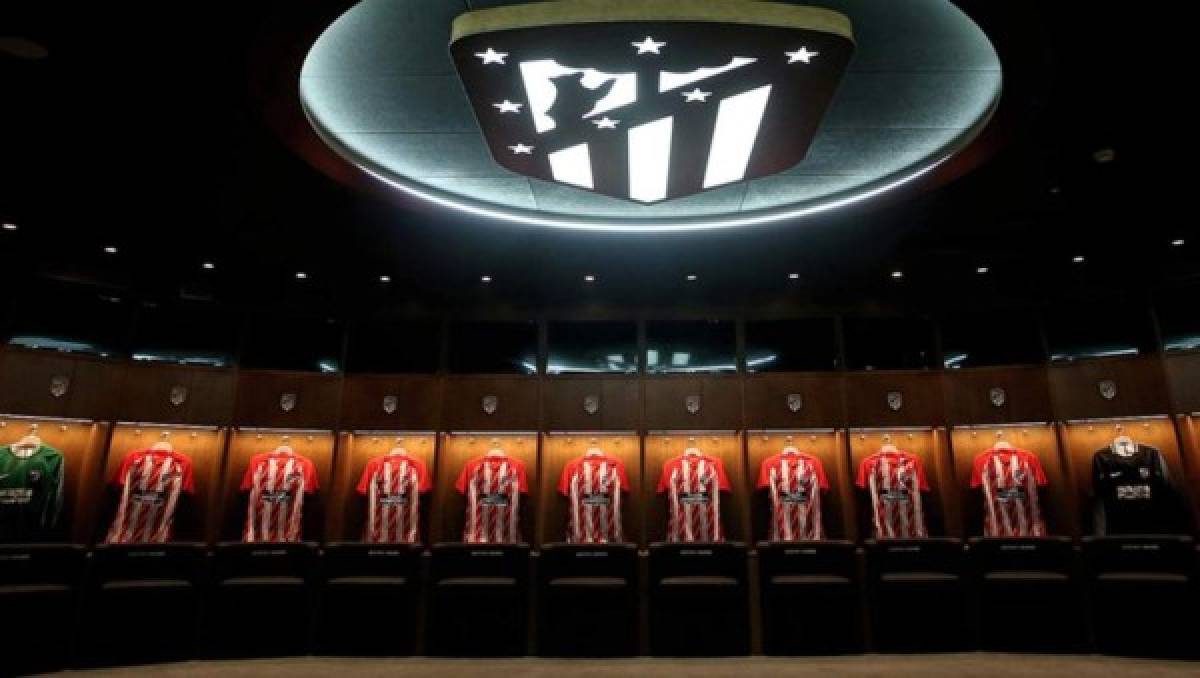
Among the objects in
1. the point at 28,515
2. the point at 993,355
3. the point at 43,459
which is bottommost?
the point at 28,515

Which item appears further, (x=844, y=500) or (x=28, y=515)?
(x=844, y=500)

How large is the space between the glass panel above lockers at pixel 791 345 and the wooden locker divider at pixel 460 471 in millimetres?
2311

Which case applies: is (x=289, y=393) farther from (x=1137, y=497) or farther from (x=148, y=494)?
(x=1137, y=497)

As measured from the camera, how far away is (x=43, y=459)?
5.32 meters

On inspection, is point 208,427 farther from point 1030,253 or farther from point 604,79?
point 1030,253

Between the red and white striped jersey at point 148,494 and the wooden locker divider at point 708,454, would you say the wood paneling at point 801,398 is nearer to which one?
Answer: the wooden locker divider at point 708,454

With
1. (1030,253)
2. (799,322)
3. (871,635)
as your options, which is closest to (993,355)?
(1030,253)

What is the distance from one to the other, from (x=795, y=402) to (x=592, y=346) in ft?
6.73

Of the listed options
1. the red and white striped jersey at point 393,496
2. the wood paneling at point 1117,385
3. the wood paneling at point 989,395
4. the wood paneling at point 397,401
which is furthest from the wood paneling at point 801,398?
the red and white striped jersey at point 393,496

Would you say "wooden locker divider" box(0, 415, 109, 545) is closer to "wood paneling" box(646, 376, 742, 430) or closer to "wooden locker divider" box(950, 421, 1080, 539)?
"wood paneling" box(646, 376, 742, 430)

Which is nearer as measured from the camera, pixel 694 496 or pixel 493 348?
pixel 694 496

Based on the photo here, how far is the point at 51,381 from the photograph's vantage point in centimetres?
541

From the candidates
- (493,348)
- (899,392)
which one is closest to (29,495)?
(493,348)

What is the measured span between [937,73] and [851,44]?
0.83 metres
